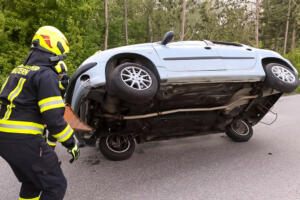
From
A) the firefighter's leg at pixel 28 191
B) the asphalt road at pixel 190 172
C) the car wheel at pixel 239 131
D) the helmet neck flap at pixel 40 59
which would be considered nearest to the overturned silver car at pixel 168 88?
the asphalt road at pixel 190 172

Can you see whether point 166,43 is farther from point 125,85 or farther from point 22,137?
point 22,137

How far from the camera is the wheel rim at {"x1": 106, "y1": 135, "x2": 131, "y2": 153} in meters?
3.46

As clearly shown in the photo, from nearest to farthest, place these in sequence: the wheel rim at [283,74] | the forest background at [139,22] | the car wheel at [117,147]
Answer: the wheel rim at [283,74] < the car wheel at [117,147] < the forest background at [139,22]

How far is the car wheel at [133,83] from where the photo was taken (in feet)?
8.18

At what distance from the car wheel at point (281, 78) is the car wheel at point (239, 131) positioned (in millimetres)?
1204

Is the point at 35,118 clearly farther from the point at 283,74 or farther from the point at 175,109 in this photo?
the point at 283,74

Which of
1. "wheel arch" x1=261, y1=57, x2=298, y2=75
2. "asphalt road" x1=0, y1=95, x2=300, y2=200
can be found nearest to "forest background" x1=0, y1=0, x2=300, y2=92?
"asphalt road" x1=0, y1=95, x2=300, y2=200

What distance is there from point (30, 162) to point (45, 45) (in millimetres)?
922

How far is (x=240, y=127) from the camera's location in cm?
439

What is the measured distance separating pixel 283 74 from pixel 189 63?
1460 mm

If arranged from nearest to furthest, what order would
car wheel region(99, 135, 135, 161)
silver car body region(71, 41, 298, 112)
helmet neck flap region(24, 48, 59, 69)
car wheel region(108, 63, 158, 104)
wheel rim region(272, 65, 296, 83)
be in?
helmet neck flap region(24, 48, 59, 69)
car wheel region(108, 63, 158, 104)
silver car body region(71, 41, 298, 112)
wheel rim region(272, 65, 296, 83)
car wheel region(99, 135, 135, 161)

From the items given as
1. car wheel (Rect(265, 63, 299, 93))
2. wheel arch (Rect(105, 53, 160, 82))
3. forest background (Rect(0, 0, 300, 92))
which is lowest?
forest background (Rect(0, 0, 300, 92))

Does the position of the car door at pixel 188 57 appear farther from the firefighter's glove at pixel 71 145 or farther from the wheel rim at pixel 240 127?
the wheel rim at pixel 240 127

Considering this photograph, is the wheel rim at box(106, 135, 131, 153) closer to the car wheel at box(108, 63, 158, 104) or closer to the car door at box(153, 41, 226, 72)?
the car wheel at box(108, 63, 158, 104)
